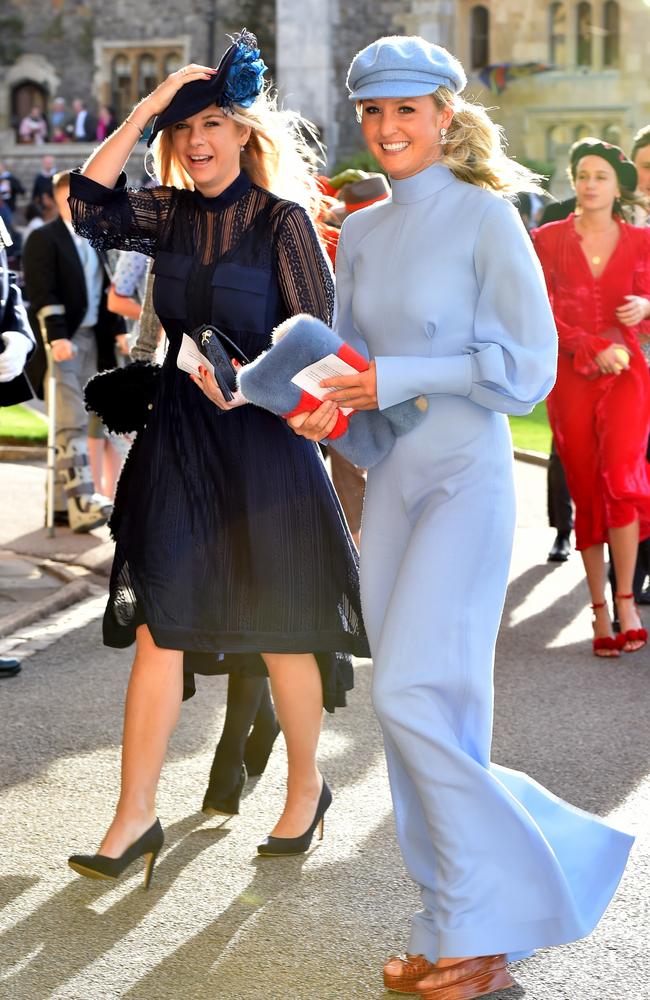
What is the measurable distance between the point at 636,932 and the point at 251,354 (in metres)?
1.73

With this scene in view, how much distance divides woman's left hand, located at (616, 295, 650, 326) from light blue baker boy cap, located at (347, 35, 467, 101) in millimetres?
3639

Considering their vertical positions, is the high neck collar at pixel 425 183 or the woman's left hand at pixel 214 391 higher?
the high neck collar at pixel 425 183

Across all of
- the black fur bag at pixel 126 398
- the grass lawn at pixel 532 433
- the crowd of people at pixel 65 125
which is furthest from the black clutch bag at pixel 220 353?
the crowd of people at pixel 65 125

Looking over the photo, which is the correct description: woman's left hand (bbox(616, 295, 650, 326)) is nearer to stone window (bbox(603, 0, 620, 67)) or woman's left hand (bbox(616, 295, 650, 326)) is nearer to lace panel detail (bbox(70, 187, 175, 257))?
lace panel detail (bbox(70, 187, 175, 257))

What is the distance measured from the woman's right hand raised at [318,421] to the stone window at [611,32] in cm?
4277

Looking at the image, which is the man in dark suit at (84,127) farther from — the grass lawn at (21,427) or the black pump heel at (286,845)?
the black pump heel at (286,845)

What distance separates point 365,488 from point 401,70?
1.33 m

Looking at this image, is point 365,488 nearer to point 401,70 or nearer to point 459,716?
point 459,716

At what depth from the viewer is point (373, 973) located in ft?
12.3

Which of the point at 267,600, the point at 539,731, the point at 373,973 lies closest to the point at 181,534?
the point at 267,600

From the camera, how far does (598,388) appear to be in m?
7.23

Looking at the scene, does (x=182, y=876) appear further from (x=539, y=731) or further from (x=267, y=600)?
(x=539, y=731)

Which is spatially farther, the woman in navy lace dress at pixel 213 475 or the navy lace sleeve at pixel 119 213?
the navy lace sleeve at pixel 119 213

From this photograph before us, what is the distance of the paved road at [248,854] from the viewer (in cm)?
375
